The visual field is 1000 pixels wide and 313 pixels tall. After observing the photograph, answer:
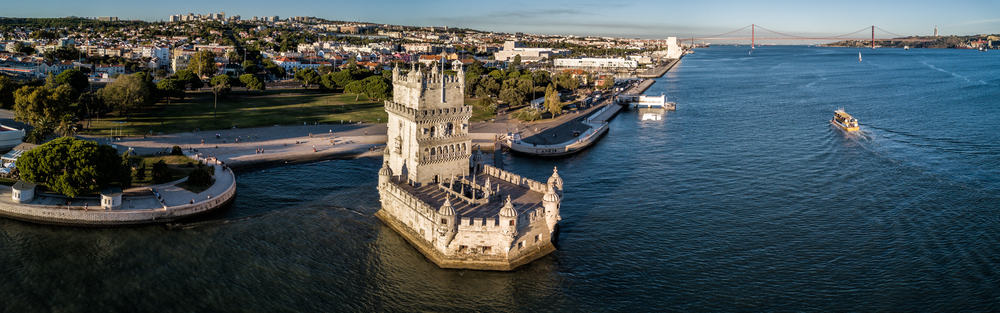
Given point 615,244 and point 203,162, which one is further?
point 203,162

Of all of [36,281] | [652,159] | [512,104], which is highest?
[512,104]

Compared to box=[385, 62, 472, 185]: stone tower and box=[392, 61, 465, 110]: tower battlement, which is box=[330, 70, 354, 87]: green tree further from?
box=[392, 61, 465, 110]: tower battlement

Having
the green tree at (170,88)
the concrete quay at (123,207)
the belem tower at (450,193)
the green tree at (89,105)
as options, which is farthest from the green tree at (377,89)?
the belem tower at (450,193)

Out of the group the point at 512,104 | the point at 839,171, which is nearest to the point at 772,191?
the point at 839,171

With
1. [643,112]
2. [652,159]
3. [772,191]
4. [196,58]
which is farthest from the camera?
[196,58]

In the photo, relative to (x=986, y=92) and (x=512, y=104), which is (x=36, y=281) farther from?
(x=986, y=92)

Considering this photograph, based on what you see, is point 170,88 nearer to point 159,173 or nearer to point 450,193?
point 159,173
